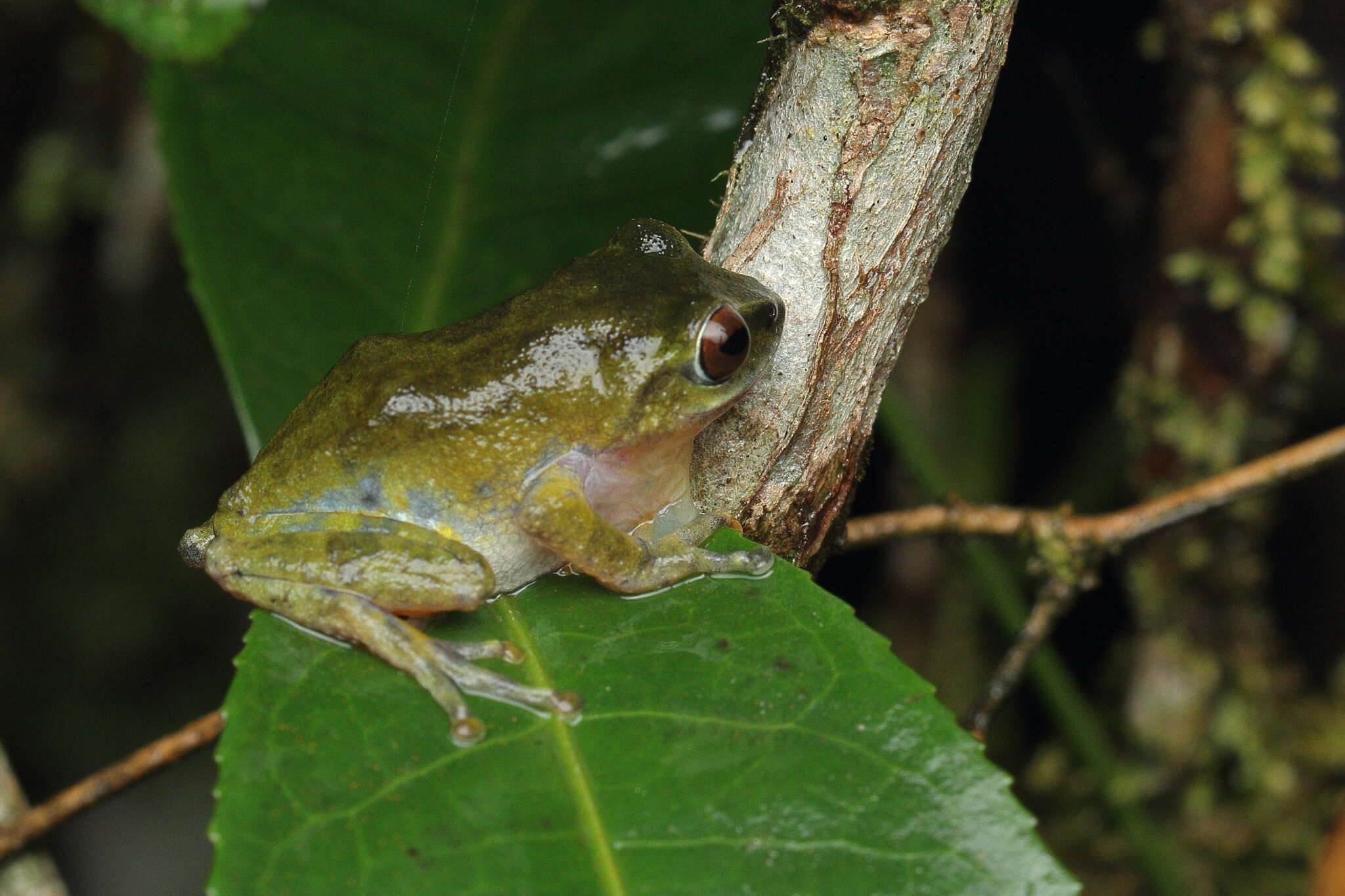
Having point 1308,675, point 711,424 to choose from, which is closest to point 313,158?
point 711,424

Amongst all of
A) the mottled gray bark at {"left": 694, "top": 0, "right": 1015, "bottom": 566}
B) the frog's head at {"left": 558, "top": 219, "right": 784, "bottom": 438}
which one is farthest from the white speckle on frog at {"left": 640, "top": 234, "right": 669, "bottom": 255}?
the mottled gray bark at {"left": 694, "top": 0, "right": 1015, "bottom": 566}

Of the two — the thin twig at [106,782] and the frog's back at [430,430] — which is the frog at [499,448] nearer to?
the frog's back at [430,430]

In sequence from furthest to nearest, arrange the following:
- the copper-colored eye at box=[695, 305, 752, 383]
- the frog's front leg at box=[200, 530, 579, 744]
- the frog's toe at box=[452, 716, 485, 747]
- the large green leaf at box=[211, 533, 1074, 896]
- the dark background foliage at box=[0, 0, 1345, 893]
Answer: the dark background foliage at box=[0, 0, 1345, 893], the copper-colored eye at box=[695, 305, 752, 383], the frog's front leg at box=[200, 530, 579, 744], the frog's toe at box=[452, 716, 485, 747], the large green leaf at box=[211, 533, 1074, 896]

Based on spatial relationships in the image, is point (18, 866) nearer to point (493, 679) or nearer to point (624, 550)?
point (493, 679)

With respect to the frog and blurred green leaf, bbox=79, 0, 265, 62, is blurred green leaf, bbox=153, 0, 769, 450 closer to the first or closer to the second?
blurred green leaf, bbox=79, 0, 265, 62

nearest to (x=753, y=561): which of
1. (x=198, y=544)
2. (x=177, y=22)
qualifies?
(x=198, y=544)

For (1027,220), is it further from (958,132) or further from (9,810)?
(9,810)
